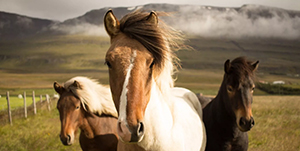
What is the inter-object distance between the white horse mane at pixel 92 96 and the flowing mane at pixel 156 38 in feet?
9.44

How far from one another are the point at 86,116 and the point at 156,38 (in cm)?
336

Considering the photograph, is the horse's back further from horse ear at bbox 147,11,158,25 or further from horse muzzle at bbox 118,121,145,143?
horse ear at bbox 147,11,158,25

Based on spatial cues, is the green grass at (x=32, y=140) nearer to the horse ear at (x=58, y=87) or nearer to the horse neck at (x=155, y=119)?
the horse ear at (x=58, y=87)

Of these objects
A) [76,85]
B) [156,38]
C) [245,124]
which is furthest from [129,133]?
[76,85]

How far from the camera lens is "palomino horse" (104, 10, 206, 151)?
1807 mm

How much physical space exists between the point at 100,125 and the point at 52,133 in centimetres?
598

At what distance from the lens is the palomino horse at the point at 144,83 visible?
1807mm

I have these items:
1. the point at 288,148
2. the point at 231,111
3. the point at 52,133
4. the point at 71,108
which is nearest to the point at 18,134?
the point at 52,133

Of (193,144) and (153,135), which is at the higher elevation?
(153,135)

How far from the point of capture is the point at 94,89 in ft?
16.8

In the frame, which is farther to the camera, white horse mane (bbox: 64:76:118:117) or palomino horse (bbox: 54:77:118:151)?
white horse mane (bbox: 64:76:118:117)

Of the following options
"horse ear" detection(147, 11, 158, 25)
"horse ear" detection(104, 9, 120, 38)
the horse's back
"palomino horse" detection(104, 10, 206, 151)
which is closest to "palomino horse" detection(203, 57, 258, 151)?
the horse's back

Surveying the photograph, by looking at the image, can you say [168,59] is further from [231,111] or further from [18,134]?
[18,134]

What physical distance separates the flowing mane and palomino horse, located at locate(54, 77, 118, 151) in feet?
9.41
